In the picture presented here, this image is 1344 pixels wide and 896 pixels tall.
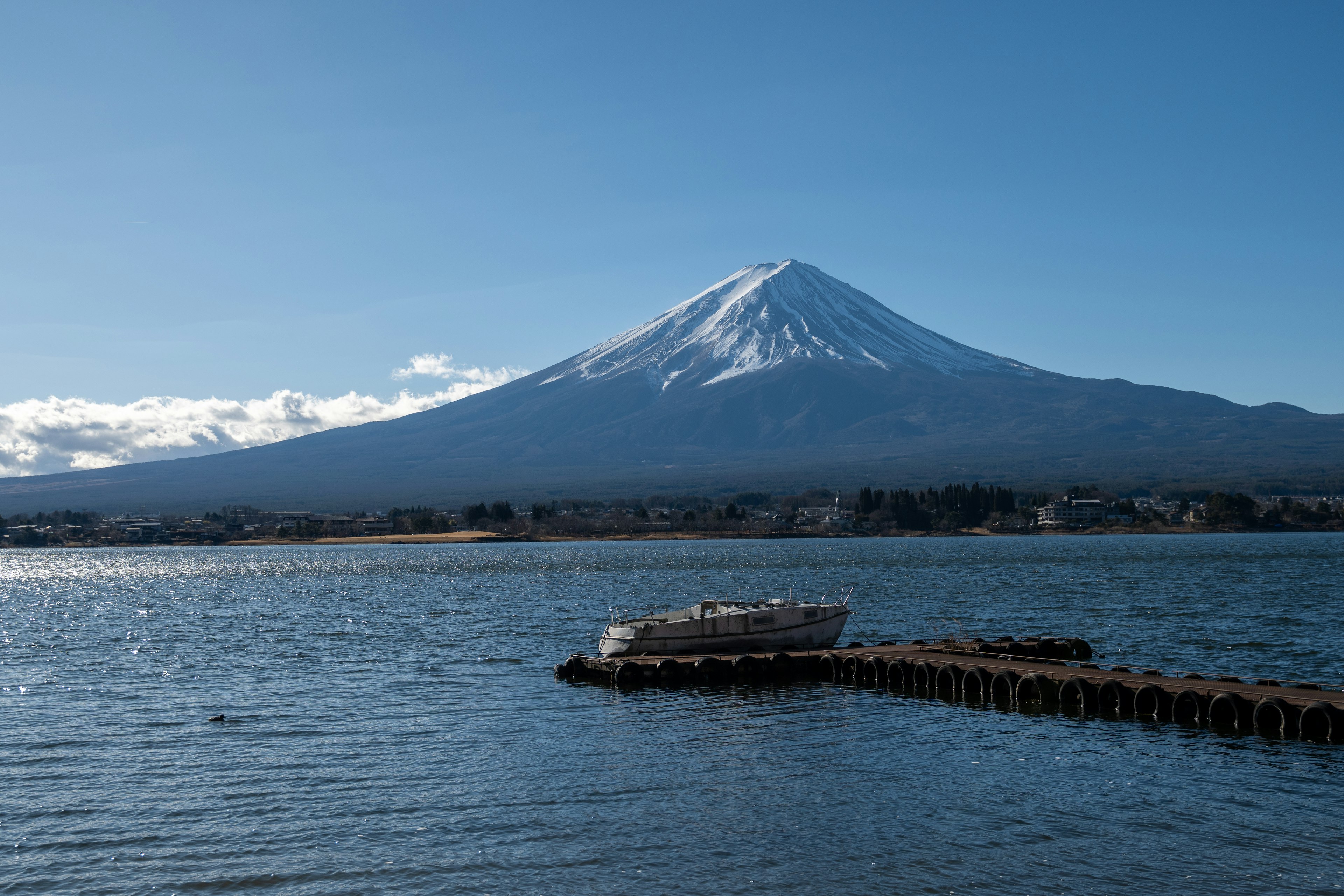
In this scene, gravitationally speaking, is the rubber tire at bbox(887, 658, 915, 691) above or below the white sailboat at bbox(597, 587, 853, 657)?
below

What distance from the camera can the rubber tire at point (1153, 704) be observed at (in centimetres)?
2886

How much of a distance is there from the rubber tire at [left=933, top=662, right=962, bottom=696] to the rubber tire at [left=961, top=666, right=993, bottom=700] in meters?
0.16

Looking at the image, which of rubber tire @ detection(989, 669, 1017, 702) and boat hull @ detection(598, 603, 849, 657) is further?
boat hull @ detection(598, 603, 849, 657)

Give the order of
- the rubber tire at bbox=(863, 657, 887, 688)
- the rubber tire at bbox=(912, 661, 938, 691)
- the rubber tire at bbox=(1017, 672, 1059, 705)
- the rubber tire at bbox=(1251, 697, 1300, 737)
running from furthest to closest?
1. the rubber tire at bbox=(863, 657, 887, 688)
2. the rubber tire at bbox=(912, 661, 938, 691)
3. the rubber tire at bbox=(1017, 672, 1059, 705)
4. the rubber tire at bbox=(1251, 697, 1300, 737)

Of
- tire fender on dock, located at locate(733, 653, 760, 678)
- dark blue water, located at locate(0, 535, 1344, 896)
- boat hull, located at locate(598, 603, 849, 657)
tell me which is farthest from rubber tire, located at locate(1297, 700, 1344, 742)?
boat hull, located at locate(598, 603, 849, 657)

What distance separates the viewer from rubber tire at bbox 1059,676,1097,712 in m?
30.8

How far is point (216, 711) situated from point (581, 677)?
11737mm

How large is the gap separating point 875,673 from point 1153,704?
9326 mm

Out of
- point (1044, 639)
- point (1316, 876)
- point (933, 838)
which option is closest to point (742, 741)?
point (933, 838)

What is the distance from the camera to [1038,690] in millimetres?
32281

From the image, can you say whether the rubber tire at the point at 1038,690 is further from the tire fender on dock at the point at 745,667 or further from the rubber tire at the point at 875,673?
the tire fender on dock at the point at 745,667

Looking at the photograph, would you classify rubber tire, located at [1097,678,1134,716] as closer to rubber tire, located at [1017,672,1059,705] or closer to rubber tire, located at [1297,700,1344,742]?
rubber tire, located at [1017,672,1059,705]

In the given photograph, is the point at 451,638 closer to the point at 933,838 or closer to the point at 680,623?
the point at 680,623

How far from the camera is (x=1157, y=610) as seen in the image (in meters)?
59.1
